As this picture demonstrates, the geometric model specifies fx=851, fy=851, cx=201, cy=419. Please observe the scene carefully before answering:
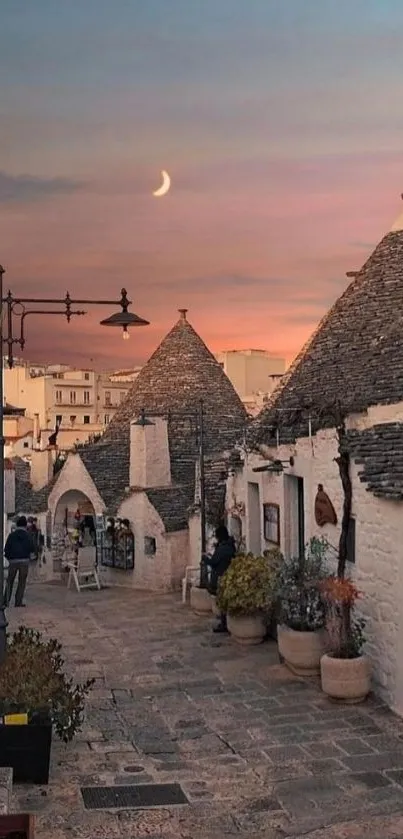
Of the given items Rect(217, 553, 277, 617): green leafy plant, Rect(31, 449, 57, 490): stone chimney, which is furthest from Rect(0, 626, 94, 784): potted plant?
Rect(31, 449, 57, 490): stone chimney

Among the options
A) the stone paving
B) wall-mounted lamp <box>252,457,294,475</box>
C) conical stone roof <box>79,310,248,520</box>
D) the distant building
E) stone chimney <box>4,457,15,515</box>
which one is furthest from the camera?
the distant building

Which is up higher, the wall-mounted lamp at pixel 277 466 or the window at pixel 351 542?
the wall-mounted lamp at pixel 277 466

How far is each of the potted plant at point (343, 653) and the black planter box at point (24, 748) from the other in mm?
3302

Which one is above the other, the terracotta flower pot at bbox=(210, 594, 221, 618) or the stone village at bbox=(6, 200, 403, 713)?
the stone village at bbox=(6, 200, 403, 713)

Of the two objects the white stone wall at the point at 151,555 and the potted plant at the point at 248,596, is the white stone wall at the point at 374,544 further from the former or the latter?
the white stone wall at the point at 151,555

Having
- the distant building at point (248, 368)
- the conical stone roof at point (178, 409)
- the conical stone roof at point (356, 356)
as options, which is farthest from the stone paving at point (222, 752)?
the distant building at point (248, 368)

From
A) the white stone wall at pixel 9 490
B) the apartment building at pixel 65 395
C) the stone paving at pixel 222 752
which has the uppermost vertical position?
the apartment building at pixel 65 395

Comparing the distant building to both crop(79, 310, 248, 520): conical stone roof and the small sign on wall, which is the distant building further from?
the small sign on wall

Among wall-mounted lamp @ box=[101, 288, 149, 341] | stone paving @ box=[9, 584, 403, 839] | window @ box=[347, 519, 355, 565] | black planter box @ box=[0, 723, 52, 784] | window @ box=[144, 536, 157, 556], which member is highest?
wall-mounted lamp @ box=[101, 288, 149, 341]

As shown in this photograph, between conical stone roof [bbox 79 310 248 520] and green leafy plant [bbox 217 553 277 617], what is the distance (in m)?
9.52

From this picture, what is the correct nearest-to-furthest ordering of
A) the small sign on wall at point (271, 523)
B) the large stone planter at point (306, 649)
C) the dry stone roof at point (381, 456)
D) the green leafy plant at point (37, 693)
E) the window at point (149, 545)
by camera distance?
1. the green leafy plant at point (37, 693)
2. the dry stone roof at point (381, 456)
3. the large stone planter at point (306, 649)
4. the small sign on wall at point (271, 523)
5. the window at point (149, 545)

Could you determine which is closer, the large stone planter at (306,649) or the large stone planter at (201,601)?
the large stone planter at (306,649)

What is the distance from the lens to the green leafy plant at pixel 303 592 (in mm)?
9641

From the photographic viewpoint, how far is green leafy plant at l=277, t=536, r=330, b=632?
31.6 feet
